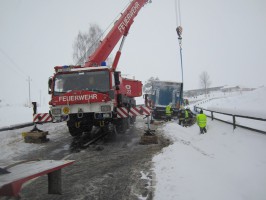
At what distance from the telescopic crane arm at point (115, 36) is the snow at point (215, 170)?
19.1ft

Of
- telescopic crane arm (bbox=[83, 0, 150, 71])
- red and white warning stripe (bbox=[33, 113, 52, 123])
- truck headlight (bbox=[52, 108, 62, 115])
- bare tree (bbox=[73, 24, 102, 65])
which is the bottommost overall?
red and white warning stripe (bbox=[33, 113, 52, 123])

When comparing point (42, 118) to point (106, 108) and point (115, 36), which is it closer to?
point (106, 108)

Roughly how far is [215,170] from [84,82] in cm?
597

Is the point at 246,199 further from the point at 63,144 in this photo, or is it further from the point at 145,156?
the point at 63,144

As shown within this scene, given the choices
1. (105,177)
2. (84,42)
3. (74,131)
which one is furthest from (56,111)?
(84,42)

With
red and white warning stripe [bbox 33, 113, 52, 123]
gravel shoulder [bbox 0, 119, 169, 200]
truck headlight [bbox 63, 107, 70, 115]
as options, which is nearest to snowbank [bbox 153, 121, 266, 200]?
gravel shoulder [bbox 0, 119, 169, 200]

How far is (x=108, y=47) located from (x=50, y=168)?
978 centimetres

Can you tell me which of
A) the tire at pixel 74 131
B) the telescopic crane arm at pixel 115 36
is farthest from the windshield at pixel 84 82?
the telescopic crane arm at pixel 115 36

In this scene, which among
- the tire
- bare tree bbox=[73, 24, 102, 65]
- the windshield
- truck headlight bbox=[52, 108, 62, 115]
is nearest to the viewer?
truck headlight bbox=[52, 108, 62, 115]

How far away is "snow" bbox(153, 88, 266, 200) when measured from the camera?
4586 mm

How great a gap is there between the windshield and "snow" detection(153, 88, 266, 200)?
3.63 metres

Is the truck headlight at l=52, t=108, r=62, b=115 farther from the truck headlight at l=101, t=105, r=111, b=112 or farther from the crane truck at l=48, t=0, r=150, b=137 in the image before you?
the truck headlight at l=101, t=105, r=111, b=112

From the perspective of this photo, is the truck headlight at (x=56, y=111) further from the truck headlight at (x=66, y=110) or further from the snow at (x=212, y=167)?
the snow at (x=212, y=167)

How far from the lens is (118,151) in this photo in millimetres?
8328
